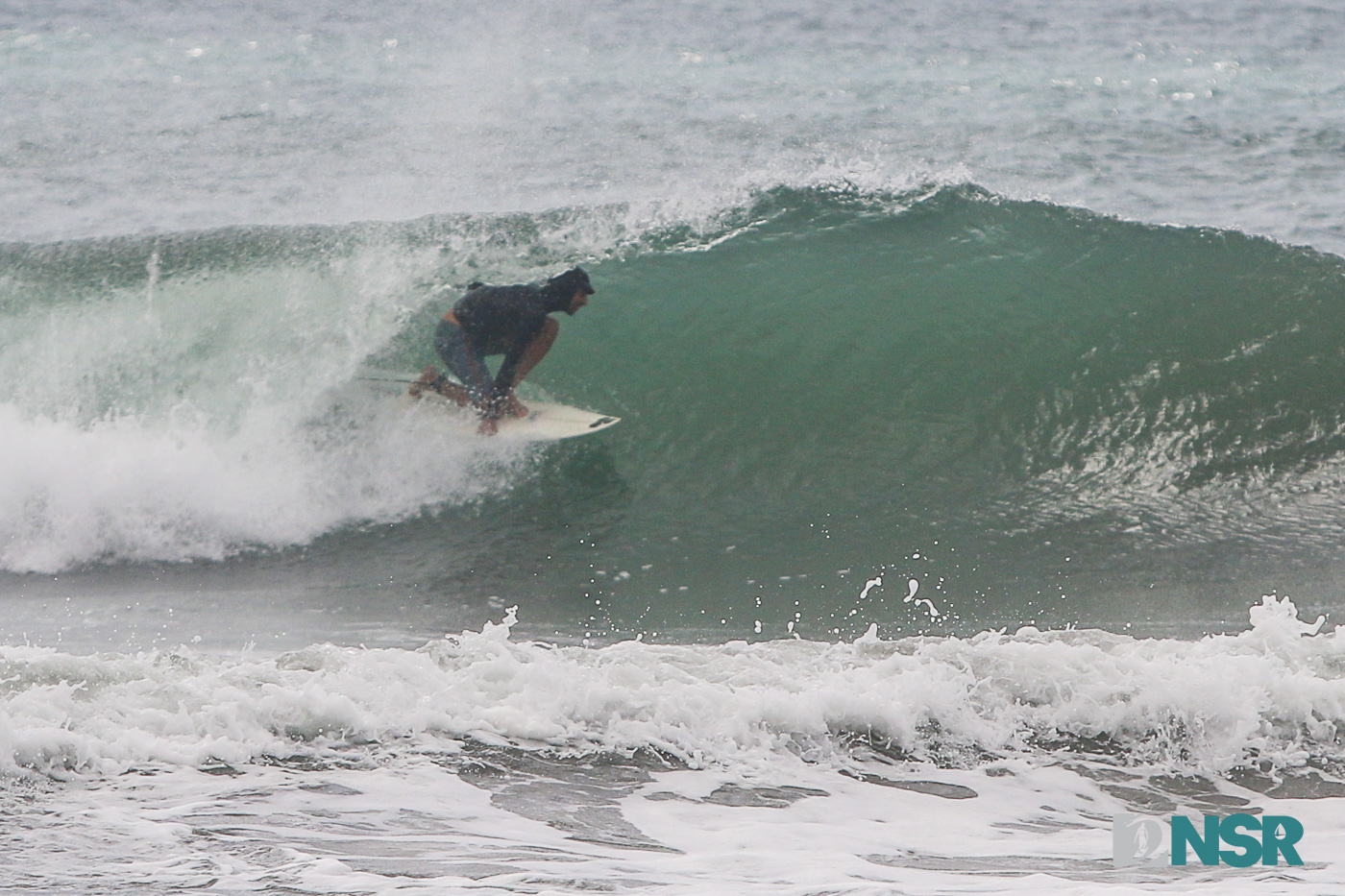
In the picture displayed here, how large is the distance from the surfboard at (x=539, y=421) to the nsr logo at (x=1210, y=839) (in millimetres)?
4582

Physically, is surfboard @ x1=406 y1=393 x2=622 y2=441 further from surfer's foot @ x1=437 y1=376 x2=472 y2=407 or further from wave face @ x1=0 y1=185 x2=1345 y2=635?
wave face @ x1=0 y1=185 x2=1345 y2=635

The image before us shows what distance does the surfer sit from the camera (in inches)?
336

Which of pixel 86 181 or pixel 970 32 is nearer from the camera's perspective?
pixel 86 181

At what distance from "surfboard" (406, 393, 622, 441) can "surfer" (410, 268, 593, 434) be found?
5cm

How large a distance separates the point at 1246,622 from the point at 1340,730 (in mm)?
1062

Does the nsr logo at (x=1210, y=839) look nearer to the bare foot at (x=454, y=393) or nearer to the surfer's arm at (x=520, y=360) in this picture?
the surfer's arm at (x=520, y=360)

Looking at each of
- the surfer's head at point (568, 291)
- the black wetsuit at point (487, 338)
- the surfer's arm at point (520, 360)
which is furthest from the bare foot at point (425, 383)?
the surfer's head at point (568, 291)

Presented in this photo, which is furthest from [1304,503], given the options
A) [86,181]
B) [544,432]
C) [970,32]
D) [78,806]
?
[970,32]

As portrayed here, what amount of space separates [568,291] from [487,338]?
2.37 feet

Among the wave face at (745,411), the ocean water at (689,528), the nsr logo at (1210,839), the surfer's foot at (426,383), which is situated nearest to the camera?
the nsr logo at (1210,839)

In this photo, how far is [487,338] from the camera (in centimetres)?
864

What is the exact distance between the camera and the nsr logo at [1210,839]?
195 inches

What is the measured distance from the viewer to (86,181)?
50.1 feet

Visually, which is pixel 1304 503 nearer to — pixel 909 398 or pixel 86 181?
pixel 909 398
